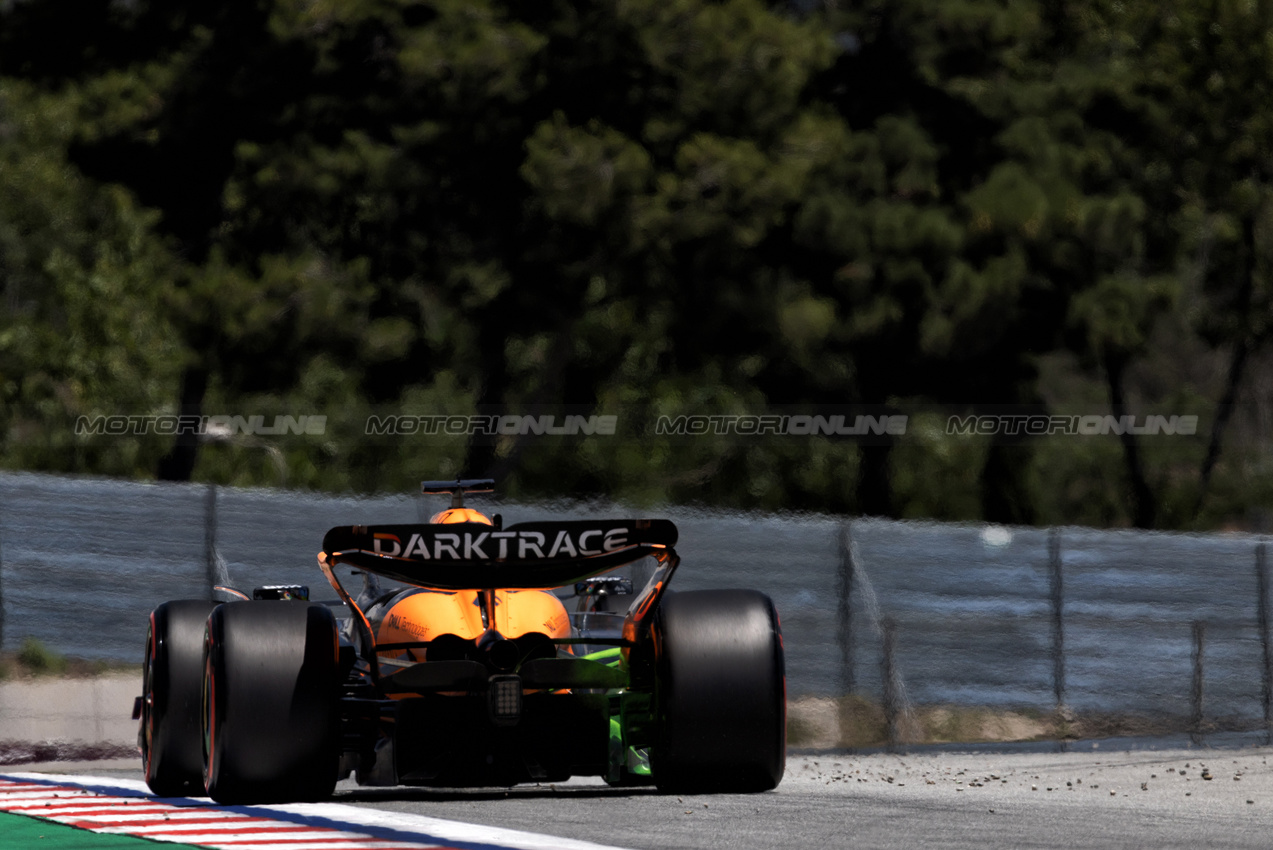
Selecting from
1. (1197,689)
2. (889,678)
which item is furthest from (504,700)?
(1197,689)

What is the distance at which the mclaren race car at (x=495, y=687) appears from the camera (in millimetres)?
10094

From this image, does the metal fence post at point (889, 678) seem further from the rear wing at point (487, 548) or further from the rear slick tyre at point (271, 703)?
the rear slick tyre at point (271, 703)

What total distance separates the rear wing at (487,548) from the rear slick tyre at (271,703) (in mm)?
402

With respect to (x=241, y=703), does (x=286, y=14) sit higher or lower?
higher

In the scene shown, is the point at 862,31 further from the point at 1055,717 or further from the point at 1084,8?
the point at 1055,717

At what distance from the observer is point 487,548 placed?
34.6 ft

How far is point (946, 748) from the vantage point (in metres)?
18.1

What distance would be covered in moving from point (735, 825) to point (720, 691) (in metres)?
1.23

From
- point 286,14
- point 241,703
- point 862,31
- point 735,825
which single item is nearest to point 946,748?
point 735,825

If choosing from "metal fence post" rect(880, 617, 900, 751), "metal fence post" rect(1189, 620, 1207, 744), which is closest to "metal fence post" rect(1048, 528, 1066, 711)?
"metal fence post" rect(1189, 620, 1207, 744)

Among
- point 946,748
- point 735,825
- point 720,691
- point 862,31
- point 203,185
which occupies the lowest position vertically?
point 946,748

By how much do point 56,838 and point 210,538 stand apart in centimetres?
693

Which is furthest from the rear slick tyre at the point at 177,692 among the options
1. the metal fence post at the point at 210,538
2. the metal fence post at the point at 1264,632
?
the metal fence post at the point at 1264,632

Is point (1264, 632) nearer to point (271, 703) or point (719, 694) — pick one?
point (719, 694)
